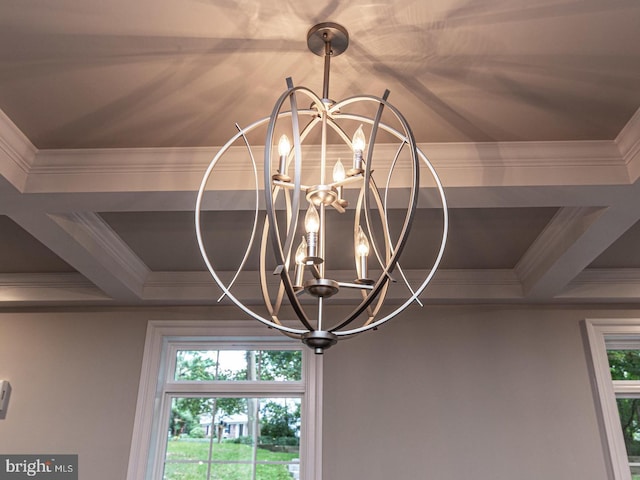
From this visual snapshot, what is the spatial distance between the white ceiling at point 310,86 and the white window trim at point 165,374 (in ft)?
2.68

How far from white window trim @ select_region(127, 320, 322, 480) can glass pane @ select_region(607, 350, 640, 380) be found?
5.85ft

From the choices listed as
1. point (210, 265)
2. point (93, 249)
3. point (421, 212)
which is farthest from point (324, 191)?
point (93, 249)

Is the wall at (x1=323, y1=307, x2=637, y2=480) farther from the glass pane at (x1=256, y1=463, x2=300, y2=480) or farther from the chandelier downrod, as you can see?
the chandelier downrod

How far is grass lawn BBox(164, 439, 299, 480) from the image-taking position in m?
3.29

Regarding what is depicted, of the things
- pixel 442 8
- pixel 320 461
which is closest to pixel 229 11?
pixel 442 8

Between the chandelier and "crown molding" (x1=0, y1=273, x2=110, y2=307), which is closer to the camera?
the chandelier

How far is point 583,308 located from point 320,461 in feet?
6.01

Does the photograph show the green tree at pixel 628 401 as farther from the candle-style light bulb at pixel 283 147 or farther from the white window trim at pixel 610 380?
the candle-style light bulb at pixel 283 147

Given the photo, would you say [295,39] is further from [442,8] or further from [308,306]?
[308,306]

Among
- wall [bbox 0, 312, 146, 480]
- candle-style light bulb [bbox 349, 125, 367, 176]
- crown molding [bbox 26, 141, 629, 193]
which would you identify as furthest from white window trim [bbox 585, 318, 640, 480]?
wall [bbox 0, 312, 146, 480]

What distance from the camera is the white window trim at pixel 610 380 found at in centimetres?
300

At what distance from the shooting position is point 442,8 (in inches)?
59.7

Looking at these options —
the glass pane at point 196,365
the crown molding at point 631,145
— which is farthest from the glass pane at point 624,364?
the glass pane at point 196,365

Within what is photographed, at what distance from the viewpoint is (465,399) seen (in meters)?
3.21
